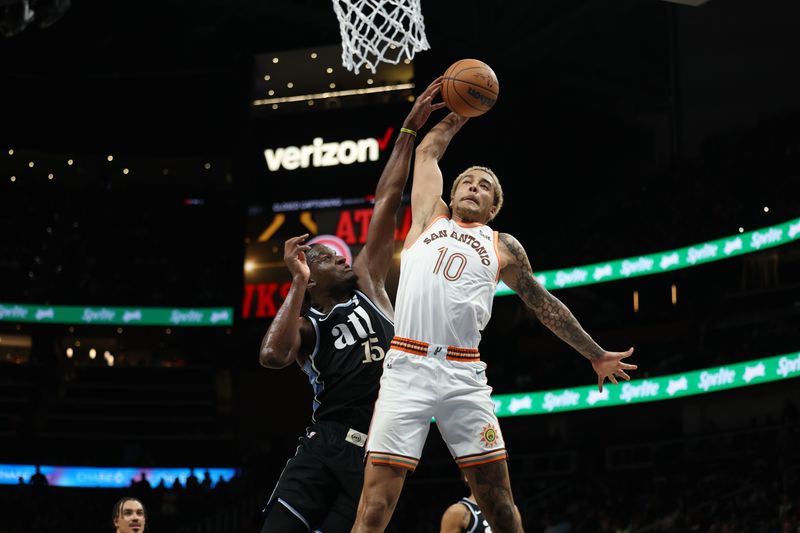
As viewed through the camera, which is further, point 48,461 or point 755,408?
point 48,461

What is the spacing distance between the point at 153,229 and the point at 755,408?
1686 cm

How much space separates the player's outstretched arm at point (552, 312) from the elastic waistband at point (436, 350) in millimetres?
549

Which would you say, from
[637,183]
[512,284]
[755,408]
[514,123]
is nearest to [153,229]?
[514,123]

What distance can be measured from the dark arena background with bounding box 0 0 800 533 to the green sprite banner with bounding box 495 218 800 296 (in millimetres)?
56

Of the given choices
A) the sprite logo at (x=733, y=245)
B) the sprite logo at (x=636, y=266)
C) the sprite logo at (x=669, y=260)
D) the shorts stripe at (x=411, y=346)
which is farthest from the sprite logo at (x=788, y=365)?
the shorts stripe at (x=411, y=346)

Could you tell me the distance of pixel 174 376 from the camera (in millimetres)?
28031

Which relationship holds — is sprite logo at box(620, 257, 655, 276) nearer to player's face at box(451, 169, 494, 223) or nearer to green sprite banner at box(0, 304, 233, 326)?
green sprite banner at box(0, 304, 233, 326)

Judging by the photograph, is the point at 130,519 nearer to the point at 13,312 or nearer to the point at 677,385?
the point at 677,385

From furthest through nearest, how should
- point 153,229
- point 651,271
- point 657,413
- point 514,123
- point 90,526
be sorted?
point 153,229 → point 514,123 → point 657,413 → point 651,271 → point 90,526

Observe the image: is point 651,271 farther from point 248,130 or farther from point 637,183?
point 248,130

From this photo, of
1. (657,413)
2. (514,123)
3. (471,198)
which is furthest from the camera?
(514,123)

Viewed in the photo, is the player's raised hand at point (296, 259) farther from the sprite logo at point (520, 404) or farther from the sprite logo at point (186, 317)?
the sprite logo at point (186, 317)

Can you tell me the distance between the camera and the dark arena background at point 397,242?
20.8 meters

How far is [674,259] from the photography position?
21.7 metres
